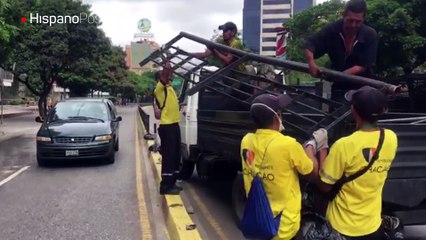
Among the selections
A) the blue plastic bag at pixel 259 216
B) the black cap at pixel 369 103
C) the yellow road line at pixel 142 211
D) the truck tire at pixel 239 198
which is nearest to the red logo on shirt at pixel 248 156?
the blue plastic bag at pixel 259 216

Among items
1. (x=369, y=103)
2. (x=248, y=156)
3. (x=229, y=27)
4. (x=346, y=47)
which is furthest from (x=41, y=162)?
(x=369, y=103)

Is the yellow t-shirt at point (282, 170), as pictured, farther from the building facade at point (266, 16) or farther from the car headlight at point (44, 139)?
the building facade at point (266, 16)

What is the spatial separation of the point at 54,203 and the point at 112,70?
54.9m

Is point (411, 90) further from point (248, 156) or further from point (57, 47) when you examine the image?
point (57, 47)

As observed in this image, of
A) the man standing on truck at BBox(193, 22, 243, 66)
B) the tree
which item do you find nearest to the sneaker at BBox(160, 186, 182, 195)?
the man standing on truck at BBox(193, 22, 243, 66)

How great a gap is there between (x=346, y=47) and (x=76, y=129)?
8.04 metres

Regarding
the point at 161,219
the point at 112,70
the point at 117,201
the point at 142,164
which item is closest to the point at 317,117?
the point at 161,219

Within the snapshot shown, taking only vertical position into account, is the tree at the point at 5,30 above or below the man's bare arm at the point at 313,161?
above

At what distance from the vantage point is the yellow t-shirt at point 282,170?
9.77 feet

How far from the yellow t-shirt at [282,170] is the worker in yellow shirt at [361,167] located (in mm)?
189

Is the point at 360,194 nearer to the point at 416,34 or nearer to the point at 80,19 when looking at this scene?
the point at 416,34

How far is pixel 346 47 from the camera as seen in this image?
15.5 feet

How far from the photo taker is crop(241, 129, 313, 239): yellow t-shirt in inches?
117

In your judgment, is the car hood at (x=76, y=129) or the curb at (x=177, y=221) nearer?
the curb at (x=177, y=221)
